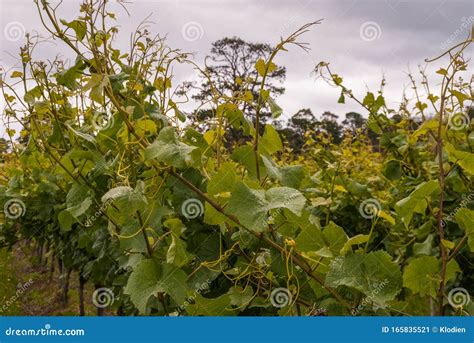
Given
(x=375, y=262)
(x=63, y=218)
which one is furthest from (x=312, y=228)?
(x=63, y=218)

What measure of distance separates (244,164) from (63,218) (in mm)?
831

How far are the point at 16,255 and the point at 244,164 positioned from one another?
10049 mm

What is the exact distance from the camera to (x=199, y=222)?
1.54 meters

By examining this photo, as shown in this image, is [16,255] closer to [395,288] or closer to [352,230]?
[352,230]

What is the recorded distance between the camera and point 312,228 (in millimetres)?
1313

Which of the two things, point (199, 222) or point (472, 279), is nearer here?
point (199, 222)

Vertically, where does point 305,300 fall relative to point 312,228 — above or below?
below

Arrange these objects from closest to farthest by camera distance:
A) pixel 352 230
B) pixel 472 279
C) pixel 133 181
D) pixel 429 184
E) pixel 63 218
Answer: pixel 429 184
pixel 133 181
pixel 63 218
pixel 472 279
pixel 352 230

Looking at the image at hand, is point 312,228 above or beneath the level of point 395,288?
above

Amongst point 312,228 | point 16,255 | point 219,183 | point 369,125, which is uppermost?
point 369,125

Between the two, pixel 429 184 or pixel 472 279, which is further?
pixel 472 279

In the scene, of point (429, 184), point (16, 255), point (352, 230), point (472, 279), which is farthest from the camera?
point (16, 255)

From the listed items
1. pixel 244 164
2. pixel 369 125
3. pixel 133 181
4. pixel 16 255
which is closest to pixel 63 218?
pixel 133 181

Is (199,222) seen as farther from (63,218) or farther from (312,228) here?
(63,218)
